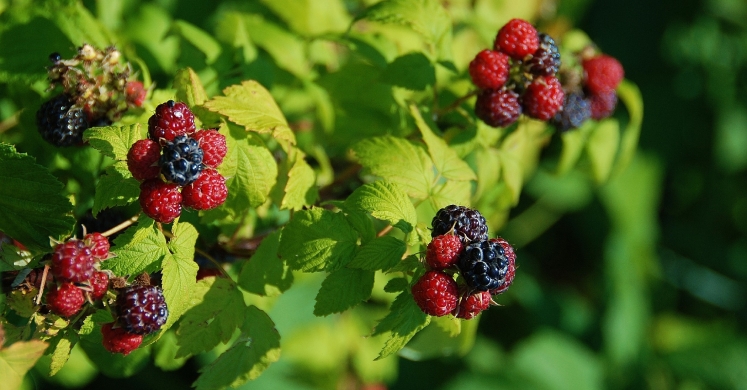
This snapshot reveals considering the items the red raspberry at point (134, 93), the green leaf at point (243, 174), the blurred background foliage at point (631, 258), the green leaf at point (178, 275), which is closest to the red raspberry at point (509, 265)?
the green leaf at point (243, 174)

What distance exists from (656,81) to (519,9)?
5.26ft

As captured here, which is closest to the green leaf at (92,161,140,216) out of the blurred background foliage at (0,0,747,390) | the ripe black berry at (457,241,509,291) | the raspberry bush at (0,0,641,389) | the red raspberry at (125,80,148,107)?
the raspberry bush at (0,0,641,389)

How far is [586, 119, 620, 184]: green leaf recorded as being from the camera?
2557 mm

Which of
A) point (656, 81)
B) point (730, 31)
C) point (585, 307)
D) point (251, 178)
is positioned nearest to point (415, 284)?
point (251, 178)

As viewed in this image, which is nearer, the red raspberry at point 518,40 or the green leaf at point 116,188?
the green leaf at point 116,188

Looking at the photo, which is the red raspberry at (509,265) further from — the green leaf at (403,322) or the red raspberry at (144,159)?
the red raspberry at (144,159)

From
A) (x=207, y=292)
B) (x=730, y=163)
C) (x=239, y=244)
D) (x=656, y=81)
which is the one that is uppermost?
(x=207, y=292)

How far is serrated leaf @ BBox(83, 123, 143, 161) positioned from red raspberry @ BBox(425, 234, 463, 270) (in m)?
0.70

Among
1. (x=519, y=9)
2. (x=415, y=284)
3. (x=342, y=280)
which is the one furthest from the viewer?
(x=519, y=9)

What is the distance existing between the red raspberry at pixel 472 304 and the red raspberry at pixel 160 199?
0.67 m

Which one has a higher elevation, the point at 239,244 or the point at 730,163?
the point at 239,244

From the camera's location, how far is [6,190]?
62.2 inches

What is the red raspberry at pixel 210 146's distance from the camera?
146cm

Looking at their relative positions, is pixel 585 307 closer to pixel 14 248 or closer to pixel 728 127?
pixel 728 127
